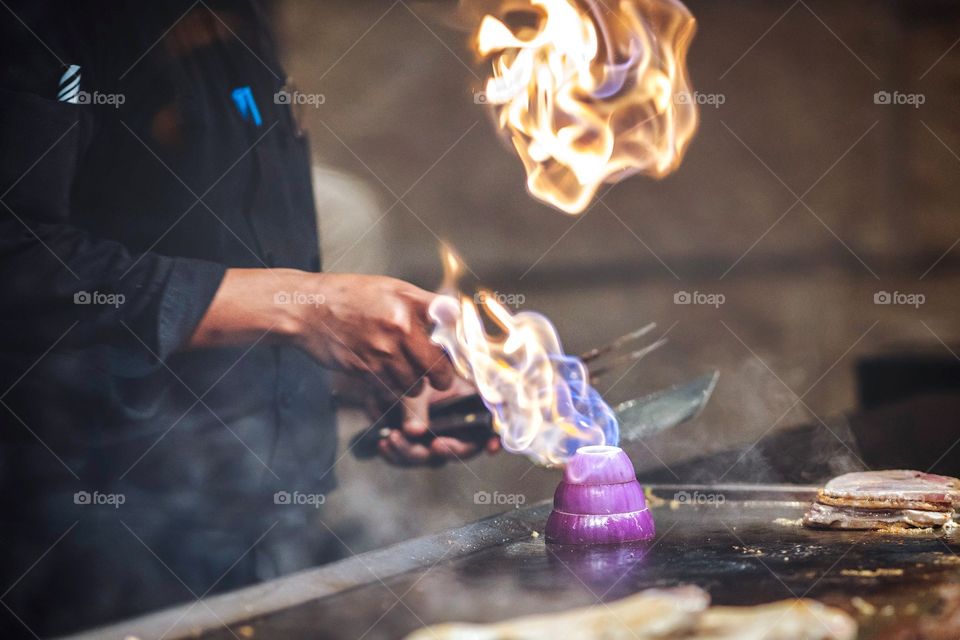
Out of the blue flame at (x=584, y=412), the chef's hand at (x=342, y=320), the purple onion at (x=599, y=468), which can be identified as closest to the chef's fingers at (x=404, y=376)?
the chef's hand at (x=342, y=320)

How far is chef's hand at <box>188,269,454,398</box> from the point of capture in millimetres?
3385

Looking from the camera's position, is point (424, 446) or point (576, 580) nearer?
point (576, 580)

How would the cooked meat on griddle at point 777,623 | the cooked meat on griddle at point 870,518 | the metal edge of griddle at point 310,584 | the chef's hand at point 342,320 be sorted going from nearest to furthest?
the cooked meat on griddle at point 777,623, the metal edge of griddle at point 310,584, the cooked meat on griddle at point 870,518, the chef's hand at point 342,320

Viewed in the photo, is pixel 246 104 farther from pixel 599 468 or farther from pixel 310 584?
pixel 310 584

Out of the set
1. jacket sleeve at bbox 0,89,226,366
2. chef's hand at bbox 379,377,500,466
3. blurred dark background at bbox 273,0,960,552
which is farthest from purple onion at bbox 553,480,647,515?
blurred dark background at bbox 273,0,960,552

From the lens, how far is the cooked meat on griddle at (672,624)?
5.01 ft

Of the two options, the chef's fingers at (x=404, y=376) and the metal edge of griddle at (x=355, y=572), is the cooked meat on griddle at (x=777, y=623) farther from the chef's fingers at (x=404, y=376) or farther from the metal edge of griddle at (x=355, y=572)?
the chef's fingers at (x=404, y=376)

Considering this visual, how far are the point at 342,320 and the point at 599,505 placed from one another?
148cm

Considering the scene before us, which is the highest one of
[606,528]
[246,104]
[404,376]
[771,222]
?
[246,104]

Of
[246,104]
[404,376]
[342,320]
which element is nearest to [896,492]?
[404,376]

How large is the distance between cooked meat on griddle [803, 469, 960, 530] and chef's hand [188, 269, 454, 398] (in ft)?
5.19

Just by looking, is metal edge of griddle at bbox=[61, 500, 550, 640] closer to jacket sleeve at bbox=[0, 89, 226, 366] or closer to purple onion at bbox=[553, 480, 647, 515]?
purple onion at bbox=[553, 480, 647, 515]

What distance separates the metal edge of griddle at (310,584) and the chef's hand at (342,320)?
1.05m

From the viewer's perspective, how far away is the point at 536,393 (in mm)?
2793
